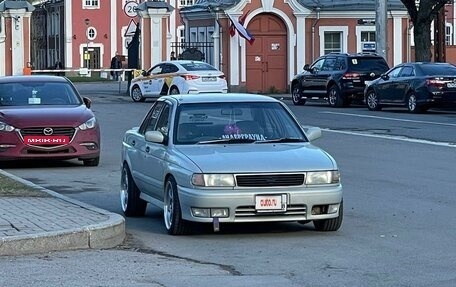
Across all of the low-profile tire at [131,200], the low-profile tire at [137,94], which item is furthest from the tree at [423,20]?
the low-profile tire at [131,200]

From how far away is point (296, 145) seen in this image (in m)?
11.9

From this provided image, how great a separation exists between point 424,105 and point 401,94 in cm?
118

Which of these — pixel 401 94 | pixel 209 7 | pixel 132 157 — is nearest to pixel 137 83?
pixel 209 7

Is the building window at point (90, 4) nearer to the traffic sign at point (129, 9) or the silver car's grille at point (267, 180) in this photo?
the traffic sign at point (129, 9)

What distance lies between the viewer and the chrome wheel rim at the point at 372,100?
3469cm

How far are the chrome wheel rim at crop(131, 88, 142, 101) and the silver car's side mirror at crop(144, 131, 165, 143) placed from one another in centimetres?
2961

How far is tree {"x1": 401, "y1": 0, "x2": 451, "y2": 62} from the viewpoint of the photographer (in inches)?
1523

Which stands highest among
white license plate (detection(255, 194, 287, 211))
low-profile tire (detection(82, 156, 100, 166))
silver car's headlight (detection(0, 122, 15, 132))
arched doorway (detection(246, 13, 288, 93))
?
arched doorway (detection(246, 13, 288, 93))

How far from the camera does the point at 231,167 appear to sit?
1098cm

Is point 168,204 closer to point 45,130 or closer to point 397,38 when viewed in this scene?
point 45,130

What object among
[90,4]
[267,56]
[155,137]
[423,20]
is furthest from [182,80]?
[90,4]

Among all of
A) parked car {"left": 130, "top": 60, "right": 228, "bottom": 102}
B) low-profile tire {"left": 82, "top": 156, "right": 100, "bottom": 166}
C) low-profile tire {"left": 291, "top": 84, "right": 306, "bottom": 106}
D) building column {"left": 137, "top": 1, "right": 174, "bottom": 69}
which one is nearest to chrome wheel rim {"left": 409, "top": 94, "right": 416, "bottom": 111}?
low-profile tire {"left": 291, "top": 84, "right": 306, "bottom": 106}

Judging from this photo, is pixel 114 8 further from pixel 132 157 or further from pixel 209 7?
pixel 132 157

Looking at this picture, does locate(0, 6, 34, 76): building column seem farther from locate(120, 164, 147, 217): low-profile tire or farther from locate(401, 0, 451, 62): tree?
locate(120, 164, 147, 217): low-profile tire
